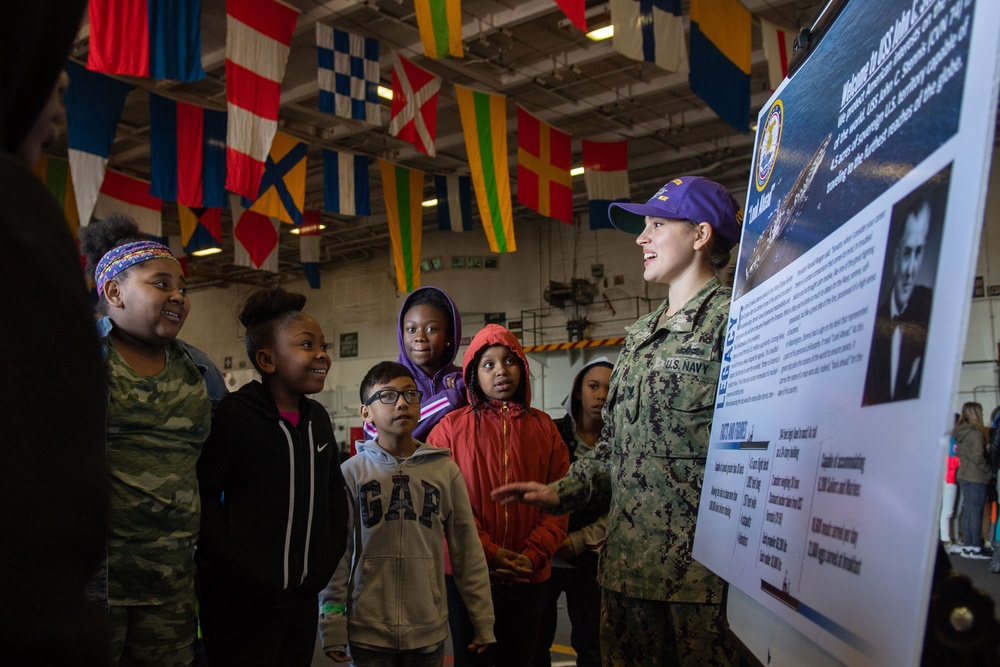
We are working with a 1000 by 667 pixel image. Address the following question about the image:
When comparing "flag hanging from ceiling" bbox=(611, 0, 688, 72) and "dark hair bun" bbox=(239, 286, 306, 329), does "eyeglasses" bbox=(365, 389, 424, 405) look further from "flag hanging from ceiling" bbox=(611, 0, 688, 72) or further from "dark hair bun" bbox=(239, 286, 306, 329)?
"flag hanging from ceiling" bbox=(611, 0, 688, 72)

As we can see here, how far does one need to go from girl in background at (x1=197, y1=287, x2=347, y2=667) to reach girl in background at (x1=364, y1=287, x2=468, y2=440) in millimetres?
846

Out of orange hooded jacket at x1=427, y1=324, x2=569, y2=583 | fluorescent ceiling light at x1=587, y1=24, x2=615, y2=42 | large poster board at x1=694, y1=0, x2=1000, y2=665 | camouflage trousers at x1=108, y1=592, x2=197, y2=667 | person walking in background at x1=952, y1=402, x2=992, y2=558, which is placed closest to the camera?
large poster board at x1=694, y1=0, x2=1000, y2=665

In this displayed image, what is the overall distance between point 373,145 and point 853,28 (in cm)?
1312

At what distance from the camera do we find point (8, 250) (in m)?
0.58

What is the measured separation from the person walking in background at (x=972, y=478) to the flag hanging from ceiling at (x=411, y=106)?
21.6ft

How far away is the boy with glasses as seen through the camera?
98.7 inches

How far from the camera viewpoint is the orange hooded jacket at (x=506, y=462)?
114 inches

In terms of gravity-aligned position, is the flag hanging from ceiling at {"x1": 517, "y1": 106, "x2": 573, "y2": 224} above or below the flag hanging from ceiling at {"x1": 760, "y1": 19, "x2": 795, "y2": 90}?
below

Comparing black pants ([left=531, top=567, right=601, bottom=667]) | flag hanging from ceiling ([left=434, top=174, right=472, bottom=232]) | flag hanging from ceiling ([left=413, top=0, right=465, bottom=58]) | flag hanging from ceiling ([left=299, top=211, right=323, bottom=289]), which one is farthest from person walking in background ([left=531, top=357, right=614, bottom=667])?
flag hanging from ceiling ([left=299, top=211, right=323, bottom=289])

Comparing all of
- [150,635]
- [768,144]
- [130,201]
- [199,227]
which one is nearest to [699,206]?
[768,144]

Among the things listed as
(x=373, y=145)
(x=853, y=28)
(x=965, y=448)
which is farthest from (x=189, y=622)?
(x=373, y=145)

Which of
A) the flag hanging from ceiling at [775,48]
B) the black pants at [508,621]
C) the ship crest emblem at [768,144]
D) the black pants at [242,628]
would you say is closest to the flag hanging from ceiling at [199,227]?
the flag hanging from ceiling at [775,48]

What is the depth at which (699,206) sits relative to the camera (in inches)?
75.8

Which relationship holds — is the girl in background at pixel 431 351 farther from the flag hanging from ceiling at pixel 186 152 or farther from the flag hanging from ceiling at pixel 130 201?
the flag hanging from ceiling at pixel 130 201
